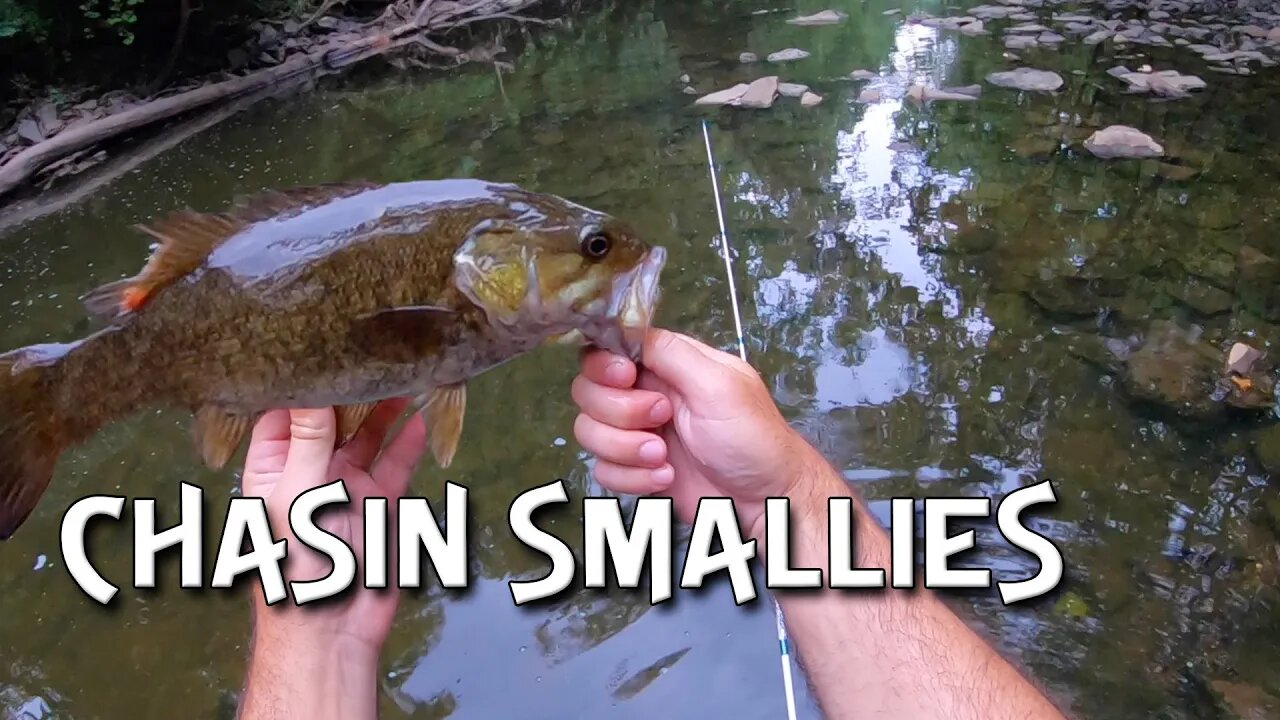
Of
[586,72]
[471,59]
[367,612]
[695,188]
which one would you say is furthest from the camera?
[471,59]

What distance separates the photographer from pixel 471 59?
15.4 m

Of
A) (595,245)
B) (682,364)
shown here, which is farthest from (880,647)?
(595,245)

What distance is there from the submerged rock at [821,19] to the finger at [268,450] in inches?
567

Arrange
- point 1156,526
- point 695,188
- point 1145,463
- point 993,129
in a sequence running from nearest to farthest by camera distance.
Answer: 1. point 1156,526
2. point 1145,463
3. point 695,188
4. point 993,129

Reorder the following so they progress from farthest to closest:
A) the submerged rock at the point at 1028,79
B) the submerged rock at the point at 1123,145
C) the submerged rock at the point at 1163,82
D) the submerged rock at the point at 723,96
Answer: the submerged rock at the point at 723,96 < the submerged rock at the point at 1028,79 < the submerged rock at the point at 1163,82 < the submerged rock at the point at 1123,145

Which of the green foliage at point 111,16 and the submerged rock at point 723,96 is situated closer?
the submerged rock at point 723,96

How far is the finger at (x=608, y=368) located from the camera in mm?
2150

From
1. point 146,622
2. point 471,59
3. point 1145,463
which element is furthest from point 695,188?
point 471,59

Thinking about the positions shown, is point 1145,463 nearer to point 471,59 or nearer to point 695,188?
point 695,188

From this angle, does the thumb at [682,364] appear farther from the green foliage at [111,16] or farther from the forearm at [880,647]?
the green foliage at [111,16]

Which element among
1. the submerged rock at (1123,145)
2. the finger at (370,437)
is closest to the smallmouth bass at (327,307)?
the finger at (370,437)

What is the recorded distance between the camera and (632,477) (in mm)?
2361

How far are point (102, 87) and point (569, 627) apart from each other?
12.3m

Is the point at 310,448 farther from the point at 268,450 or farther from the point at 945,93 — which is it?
the point at 945,93
